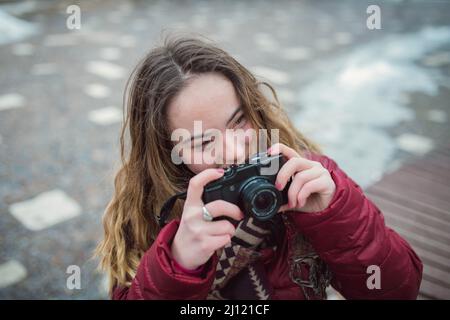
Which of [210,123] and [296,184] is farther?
[210,123]

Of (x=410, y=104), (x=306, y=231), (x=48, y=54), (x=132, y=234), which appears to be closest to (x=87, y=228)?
(x=132, y=234)

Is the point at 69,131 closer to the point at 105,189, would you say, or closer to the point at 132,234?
the point at 105,189

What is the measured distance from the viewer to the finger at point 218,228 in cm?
98

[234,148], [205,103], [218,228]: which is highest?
[205,103]

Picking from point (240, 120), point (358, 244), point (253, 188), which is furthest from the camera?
point (240, 120)

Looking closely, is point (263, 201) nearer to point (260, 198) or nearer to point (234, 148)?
point (260, 198)

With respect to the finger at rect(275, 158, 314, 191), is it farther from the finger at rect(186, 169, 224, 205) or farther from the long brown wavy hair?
the long brown wavy hair

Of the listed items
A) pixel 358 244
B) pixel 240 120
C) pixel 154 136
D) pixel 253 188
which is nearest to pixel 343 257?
pixel 358 244

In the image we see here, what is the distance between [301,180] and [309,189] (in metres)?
0.03

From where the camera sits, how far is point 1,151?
2.83m

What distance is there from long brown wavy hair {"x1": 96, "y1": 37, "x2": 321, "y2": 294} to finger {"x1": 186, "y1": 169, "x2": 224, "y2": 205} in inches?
12.1

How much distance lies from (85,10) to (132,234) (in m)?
5.65

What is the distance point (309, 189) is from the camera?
1033 mm

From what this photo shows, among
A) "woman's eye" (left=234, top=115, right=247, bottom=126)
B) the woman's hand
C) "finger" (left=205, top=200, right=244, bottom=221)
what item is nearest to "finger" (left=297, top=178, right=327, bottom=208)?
the woman's hand
